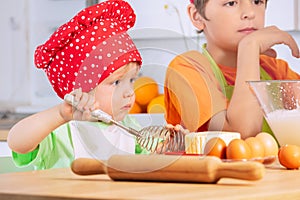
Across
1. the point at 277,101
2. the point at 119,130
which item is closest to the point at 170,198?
the point at 277,101

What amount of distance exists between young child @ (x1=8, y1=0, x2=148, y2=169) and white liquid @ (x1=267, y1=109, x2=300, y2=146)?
10.5 inches

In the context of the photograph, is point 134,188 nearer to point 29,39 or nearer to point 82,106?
point 82,106

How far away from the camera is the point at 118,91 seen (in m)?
1.51

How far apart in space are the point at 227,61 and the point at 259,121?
27 cm

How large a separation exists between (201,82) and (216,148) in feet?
2.14

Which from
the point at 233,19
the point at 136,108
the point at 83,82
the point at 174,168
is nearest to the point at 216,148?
the point at 174,168

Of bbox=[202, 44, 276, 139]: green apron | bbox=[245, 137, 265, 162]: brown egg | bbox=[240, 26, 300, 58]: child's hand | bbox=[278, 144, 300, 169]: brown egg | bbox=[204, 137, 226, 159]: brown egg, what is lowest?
bbox=[202, 44, 276, 139]: green apron

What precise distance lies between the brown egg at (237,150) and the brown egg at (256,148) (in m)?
0.04

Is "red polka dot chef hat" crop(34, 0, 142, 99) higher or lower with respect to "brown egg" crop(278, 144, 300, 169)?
higher

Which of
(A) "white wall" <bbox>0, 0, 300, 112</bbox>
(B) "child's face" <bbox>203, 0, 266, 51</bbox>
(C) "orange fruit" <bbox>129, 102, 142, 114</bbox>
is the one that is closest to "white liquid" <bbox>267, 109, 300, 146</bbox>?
(B) "child's face" <bbox>203, 0, 266, 51</bbox>

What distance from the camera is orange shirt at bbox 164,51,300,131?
167 cm

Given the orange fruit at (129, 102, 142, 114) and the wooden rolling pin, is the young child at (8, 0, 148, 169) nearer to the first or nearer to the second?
the wooden rolling pin

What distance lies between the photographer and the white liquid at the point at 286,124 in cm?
134

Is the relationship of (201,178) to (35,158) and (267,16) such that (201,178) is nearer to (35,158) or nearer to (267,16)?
(35,158)
